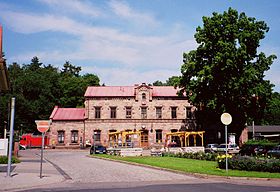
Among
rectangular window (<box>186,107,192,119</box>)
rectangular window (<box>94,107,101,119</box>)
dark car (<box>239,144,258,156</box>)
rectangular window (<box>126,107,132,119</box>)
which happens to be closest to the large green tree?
dark car (<box>239,144,258,156</box>)

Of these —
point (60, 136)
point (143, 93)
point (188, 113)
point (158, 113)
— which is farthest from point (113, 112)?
point (188, 113)

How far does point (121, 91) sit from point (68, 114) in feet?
36.0

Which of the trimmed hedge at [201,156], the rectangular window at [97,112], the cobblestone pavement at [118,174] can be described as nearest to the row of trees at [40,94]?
the rectangular window at [97,112]

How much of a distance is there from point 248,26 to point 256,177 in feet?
111

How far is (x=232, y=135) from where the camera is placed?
4975 cm

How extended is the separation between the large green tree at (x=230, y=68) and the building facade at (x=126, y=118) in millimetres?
13342

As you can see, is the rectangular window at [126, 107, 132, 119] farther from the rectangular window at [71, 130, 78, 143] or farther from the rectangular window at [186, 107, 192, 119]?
the rectangular window at [186, 107, 192, 119]

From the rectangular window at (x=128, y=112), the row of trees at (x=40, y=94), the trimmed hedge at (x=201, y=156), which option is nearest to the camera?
the trimmed hedge at (x=201, y=156)

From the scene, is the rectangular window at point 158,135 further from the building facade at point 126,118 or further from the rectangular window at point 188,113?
the rectangular window at point 188,113

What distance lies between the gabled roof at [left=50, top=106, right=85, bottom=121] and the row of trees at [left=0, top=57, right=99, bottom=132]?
1730 centimetres

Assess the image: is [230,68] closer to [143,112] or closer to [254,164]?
[143,112]

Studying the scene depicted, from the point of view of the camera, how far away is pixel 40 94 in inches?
3290

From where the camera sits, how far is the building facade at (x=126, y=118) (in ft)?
199

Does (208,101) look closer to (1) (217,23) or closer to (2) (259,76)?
(2) (259,76)
